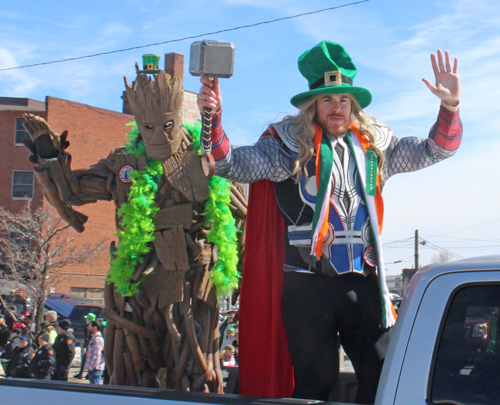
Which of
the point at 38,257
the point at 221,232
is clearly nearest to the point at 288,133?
the point at 221,232

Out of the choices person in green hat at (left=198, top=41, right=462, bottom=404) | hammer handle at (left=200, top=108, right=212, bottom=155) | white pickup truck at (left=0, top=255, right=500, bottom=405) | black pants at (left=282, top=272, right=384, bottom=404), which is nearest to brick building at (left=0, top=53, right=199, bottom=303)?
person in green hat at (left=198, top=41, right=462, bottom=404)

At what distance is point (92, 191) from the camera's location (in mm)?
3654

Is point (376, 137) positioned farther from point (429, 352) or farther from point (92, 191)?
point (92, 191)

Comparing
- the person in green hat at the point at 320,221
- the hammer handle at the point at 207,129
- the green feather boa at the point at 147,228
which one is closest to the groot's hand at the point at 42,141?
the green feather boa at the point at 147,228

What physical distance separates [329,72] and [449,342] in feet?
4.53

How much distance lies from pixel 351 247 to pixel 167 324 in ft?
4.84

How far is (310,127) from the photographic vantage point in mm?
2598

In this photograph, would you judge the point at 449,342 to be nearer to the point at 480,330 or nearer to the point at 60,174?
the point at 480,330

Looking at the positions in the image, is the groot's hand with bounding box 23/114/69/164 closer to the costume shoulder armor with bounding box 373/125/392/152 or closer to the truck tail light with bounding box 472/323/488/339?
the costume shoulder armor with bounding box 373/125/392/152

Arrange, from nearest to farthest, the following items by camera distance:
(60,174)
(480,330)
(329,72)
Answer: (480,330) → (329,72) → (60,174)

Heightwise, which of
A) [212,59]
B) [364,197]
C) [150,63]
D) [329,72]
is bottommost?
[364,197]

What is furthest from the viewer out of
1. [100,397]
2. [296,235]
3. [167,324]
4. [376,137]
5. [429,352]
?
[167,324]

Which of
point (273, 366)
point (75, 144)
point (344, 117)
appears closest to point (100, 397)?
point (273, 366)

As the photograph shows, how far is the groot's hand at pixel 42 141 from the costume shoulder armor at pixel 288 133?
1566mm
